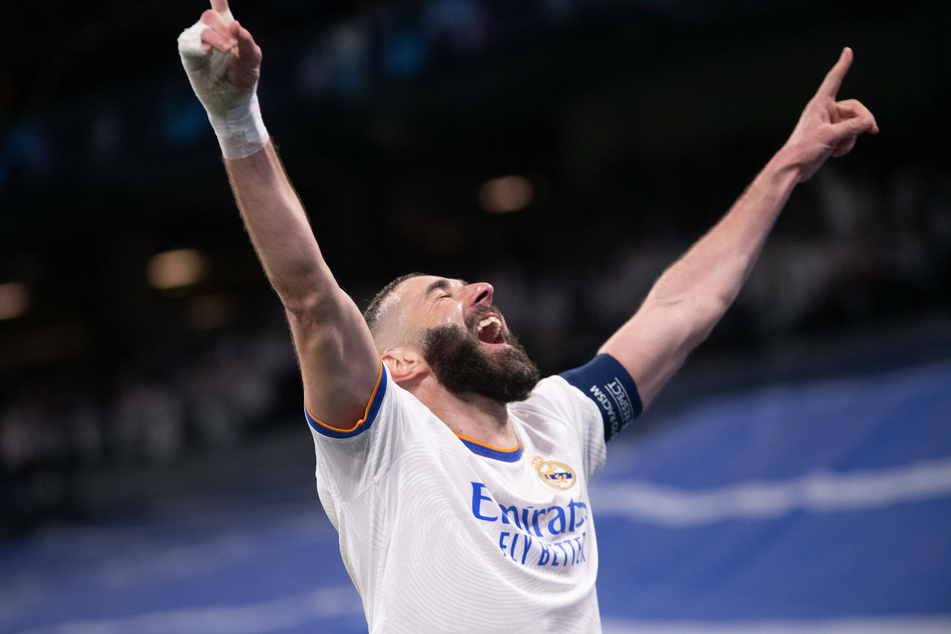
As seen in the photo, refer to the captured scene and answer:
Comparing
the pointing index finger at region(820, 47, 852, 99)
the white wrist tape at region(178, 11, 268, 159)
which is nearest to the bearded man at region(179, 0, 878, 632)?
the white wrist tape at region(178, 11, 268, 159)

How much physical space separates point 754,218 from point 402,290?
3.54 feet

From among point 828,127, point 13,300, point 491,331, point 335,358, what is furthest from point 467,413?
point 13,300

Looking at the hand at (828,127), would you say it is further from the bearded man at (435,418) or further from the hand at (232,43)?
the hand at (232,43)

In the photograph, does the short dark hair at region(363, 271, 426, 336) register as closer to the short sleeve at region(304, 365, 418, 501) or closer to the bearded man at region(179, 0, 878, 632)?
the bearded man at region(179, 0, 878, 632)

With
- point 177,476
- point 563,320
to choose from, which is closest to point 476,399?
point 563,320

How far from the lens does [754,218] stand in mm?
2465

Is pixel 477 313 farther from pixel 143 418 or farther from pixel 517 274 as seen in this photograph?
pixel 143 418

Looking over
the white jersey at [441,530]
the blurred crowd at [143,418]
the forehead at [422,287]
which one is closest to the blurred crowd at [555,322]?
the blurred crowd at [143,418]

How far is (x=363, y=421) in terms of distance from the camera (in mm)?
1662

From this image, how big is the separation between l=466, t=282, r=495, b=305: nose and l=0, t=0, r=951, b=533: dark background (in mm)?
3929

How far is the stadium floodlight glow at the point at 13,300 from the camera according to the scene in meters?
17.4

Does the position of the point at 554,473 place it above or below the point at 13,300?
above

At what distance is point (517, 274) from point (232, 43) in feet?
25.5

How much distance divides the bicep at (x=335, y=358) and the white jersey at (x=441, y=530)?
0.03m
